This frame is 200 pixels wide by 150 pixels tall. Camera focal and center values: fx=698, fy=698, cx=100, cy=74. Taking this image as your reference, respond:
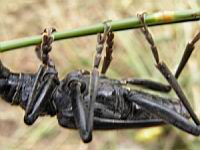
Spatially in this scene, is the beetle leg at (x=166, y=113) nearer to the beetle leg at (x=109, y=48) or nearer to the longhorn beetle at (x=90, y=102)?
the longhorn beetle at (x=90, y=102)

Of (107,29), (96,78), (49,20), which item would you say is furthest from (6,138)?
(107,29)

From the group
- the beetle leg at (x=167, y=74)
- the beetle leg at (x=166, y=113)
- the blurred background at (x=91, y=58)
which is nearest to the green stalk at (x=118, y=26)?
the beetle leg at (x=167, y=74)

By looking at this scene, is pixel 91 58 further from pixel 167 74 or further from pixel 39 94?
pixel 167 74

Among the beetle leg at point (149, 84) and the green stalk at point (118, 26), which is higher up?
the green stalk at point (118, 26)

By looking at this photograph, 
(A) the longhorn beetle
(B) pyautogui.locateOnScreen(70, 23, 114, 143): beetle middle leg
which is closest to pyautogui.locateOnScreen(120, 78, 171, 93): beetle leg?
(A) the longhorn beetle

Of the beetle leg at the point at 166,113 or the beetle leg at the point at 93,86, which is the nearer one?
the beetle leg at the point at 93,86

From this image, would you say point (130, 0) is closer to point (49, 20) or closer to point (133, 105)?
point (49, 20)
